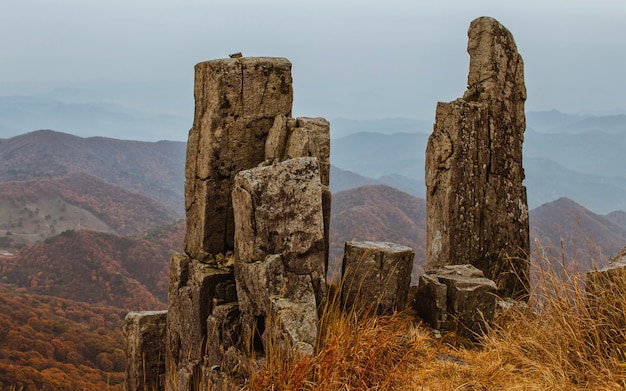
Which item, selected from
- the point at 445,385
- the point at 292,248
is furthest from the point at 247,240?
the point at 445,385

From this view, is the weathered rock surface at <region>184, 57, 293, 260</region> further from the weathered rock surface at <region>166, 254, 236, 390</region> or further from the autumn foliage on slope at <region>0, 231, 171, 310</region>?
the autumn foliage on slope at <region>0, 231, 171, 310</region>

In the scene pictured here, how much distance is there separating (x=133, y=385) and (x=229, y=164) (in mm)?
3904

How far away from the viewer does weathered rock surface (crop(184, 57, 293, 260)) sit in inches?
338

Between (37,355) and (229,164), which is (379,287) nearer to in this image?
(229,164)

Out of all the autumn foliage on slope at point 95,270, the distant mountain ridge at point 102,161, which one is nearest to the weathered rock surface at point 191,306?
the autumn foliage on slope at point 95,270

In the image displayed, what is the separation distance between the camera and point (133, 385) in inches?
380

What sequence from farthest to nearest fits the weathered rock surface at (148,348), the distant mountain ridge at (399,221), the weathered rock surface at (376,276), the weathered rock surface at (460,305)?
the distant mountain ridge at (399,221) → the weathered rock surface at (148,348) → the weathered rock surface at (460,305) → the weathered rock surface at (376,276)

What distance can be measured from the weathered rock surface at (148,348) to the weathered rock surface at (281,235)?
3042mm

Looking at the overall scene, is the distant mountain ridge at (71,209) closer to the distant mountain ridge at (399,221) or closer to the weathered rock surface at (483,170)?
the distant mountain ridge at (399,221)

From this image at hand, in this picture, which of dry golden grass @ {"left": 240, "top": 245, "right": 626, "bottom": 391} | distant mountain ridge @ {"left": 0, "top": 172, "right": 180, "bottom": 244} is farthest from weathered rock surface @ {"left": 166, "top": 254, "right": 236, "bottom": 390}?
distant mountain ridge @ {"left": 0, "top": 172, "right": 180, "bottom": 244}

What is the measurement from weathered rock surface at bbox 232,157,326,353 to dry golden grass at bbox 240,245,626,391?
72cm

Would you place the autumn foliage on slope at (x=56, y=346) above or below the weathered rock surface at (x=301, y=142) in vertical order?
below

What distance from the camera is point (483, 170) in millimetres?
10078

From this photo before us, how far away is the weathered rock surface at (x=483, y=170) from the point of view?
9.73 meters
